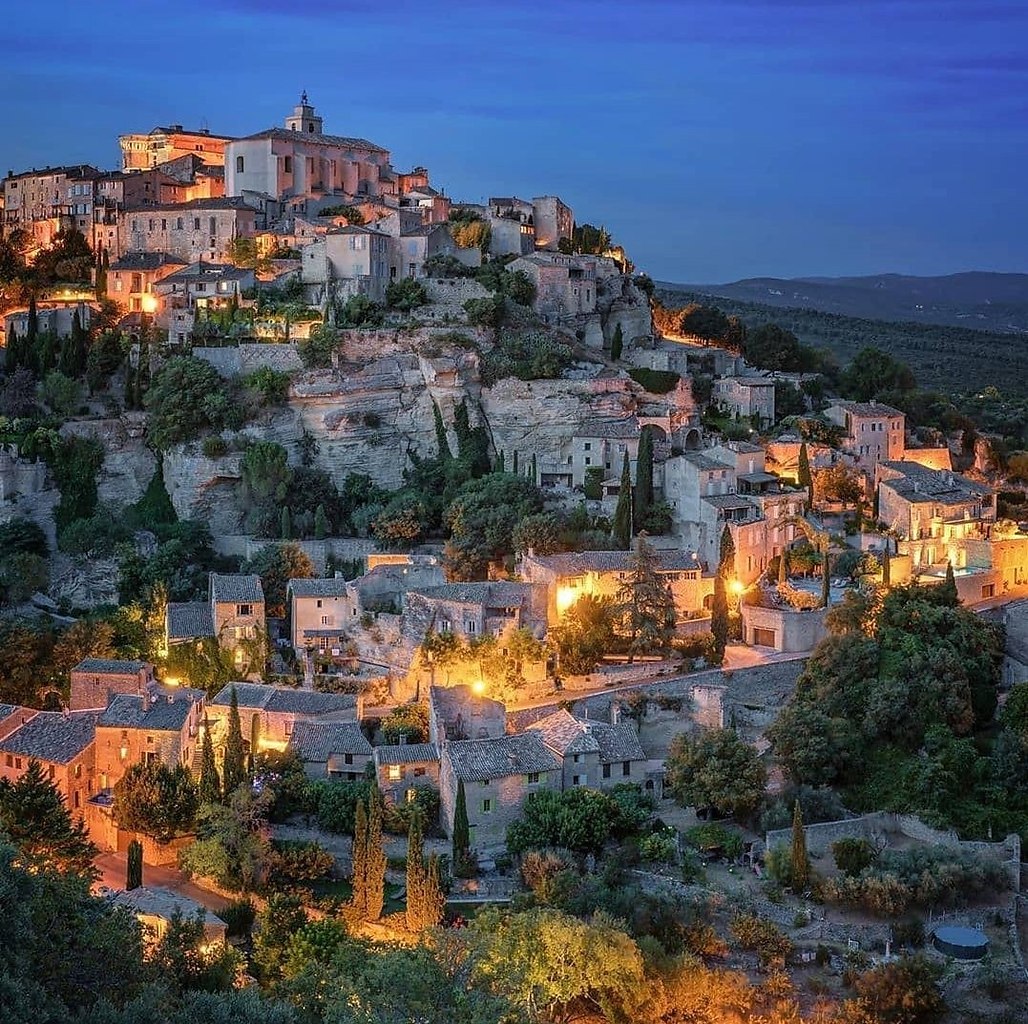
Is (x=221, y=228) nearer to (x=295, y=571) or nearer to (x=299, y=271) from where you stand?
(x=299, y=271)

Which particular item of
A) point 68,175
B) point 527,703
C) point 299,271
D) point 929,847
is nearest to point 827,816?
point 929,847

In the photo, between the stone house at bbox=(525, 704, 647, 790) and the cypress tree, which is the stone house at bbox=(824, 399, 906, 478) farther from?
the stone house at bbox=(525, 704, 647, 790)

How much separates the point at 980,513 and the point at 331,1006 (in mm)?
22721

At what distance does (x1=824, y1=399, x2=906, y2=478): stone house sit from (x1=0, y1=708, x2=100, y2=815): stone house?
19.7 meters

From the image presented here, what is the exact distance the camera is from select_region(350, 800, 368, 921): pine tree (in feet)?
74.7

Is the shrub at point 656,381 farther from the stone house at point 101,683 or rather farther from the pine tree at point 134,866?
the pine tree at point 134,866

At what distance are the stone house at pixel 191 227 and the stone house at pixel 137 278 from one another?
0.98 metres

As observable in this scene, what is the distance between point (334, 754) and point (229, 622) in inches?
190

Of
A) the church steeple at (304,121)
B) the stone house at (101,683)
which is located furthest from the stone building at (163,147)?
the stone house at (101,683)

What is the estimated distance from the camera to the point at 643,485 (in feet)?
111

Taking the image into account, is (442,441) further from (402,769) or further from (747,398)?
(402,769)

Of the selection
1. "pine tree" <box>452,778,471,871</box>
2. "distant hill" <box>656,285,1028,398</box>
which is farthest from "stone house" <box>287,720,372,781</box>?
"distant hill" <box>656,285,1028,398</box>

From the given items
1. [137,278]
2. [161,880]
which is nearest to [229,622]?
[161,880]

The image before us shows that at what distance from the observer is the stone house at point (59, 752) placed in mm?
26328
